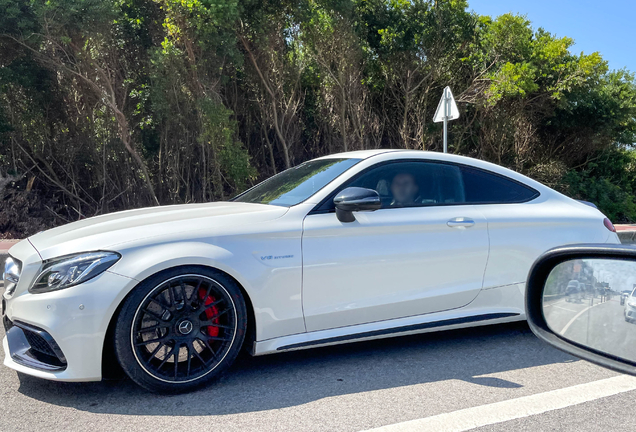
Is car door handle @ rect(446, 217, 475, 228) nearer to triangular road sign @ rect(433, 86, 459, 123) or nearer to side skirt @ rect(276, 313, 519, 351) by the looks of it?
side skirt @ rect(276, 313, 519, 351)

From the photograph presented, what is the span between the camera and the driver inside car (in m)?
4.12

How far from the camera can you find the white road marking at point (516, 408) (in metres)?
2.94

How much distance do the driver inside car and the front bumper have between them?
1952 millimetres

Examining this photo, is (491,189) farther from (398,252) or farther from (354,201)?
(354,201)

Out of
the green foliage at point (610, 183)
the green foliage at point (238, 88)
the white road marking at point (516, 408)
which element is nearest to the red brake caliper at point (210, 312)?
the white road marking at point (516, 408)

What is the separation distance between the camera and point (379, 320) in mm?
3826

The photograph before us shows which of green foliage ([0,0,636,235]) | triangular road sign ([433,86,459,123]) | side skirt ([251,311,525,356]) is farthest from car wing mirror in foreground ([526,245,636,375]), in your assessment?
green foliage ([0,0,636,235])

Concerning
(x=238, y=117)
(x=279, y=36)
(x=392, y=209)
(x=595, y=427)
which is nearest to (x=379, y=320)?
(x=392, y=209)

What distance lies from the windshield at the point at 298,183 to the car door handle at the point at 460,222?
823 millimetres

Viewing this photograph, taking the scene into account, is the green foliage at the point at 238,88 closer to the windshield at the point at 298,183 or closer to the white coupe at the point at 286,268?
the windshield at the point at 298,183

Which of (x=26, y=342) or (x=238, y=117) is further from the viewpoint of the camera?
(x=238, y=117)

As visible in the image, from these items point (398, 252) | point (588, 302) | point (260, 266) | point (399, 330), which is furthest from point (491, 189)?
point (588, 302)

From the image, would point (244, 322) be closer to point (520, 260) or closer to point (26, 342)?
point (26, 342)

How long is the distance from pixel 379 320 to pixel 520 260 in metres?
1.28
